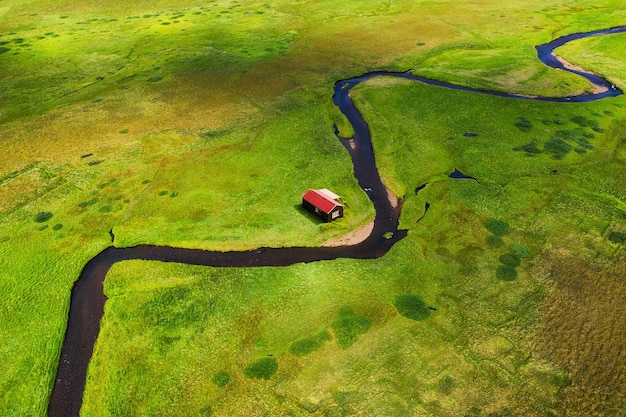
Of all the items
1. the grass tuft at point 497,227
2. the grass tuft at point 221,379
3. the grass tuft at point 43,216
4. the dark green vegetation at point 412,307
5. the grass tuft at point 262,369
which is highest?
the grass tuft at point 497,227

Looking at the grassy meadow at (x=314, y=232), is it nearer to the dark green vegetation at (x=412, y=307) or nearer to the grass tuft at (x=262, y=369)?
the grass tuft at (x=262, y=369)

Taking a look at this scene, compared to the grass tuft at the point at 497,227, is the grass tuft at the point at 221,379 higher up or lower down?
lower down

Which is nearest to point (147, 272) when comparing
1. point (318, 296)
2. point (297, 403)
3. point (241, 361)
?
point (241, 361)

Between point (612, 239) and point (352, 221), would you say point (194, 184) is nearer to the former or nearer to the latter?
point (352, 221)

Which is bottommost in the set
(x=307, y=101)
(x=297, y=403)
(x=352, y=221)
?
(x=297, y=403)

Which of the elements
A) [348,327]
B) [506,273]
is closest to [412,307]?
[348,327]

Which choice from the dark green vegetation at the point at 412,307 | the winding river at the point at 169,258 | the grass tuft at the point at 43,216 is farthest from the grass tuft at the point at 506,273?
the grass tuft at the point at 43,216
